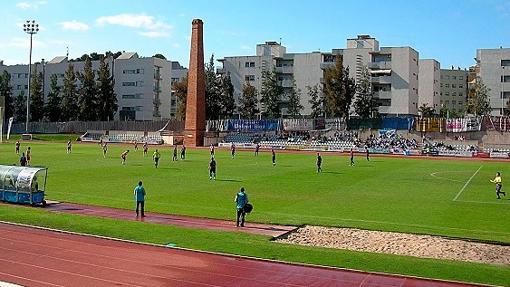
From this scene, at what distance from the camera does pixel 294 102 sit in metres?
101

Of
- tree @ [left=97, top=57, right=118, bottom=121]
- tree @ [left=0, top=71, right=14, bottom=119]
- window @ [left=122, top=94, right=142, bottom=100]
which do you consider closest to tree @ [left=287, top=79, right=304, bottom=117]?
window @ [left=122, top=94, right=142, bottom=100]

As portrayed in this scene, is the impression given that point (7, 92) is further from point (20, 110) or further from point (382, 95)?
point (382, 95)

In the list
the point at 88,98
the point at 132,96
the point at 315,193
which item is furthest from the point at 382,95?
the point at 315,193

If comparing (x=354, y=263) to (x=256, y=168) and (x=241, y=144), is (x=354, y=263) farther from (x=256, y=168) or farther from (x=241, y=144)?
(x=241, y=144)

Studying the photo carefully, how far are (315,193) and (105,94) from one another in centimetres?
8820

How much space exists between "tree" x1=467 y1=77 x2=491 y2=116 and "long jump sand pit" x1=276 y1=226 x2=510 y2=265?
7694cm

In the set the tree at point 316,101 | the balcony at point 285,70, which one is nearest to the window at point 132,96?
the balcony at point 285,70

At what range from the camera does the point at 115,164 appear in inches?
1949

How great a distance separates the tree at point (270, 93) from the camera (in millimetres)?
102750

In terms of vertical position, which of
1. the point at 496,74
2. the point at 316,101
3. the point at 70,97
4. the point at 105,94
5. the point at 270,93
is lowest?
the point at 316,101

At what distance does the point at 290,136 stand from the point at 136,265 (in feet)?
250

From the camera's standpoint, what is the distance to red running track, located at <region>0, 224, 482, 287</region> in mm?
14289

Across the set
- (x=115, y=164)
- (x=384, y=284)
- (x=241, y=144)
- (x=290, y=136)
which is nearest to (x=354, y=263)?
(x=384, y=284)

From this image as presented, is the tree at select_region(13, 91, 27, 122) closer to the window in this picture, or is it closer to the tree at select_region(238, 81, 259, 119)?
the window
